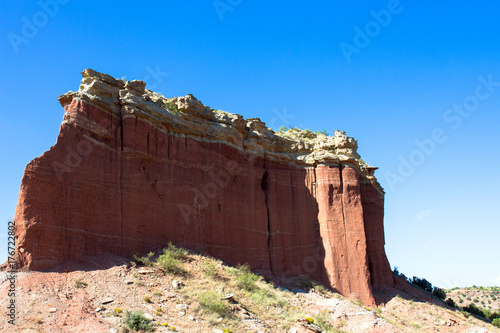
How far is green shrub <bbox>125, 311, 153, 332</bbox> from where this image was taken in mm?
16703

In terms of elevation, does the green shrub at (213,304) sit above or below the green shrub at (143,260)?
below

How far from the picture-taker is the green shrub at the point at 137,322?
1670 centimetres

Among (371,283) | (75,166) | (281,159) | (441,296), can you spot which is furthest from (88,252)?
(441,296)

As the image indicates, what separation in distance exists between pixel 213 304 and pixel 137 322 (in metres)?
3.42

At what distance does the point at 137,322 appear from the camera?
16906 millimetres

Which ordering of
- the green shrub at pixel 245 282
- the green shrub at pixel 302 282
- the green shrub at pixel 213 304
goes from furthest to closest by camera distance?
the green shrub at pixel 302 282 < the green shrub at pixel 245 282 < the green shrub at pixel 213 304

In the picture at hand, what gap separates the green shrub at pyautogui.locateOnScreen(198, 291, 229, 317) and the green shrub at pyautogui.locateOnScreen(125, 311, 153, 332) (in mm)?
2774

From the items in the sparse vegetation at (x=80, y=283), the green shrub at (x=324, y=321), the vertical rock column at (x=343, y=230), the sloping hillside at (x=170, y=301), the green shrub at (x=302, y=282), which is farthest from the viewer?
the vertical rock column at (x=343, y=230)

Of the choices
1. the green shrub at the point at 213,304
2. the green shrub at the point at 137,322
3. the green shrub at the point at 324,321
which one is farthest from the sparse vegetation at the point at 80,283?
the green shrub at the point at 324,321

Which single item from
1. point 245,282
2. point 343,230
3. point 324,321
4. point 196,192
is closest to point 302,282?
point 343,230

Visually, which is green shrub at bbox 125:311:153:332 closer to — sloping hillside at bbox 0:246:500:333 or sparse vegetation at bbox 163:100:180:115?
sloping hillside at bbox 0:246:500:333

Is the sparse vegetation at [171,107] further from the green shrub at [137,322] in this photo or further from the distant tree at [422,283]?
the distant tree at [422,283]

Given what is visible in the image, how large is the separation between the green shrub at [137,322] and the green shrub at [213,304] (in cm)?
277

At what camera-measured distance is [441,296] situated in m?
45.4
